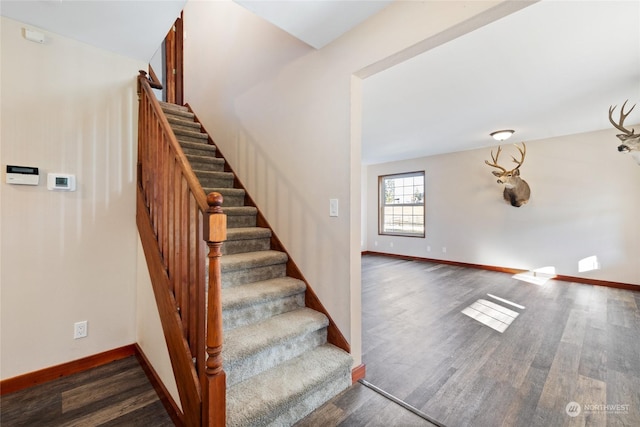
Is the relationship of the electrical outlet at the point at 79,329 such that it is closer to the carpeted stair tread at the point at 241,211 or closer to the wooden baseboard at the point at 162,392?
the wooden baseboard at the point at 162,392

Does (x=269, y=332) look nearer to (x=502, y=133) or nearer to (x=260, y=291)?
(x=260, y=291)

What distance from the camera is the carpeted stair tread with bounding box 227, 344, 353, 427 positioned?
1381 mm

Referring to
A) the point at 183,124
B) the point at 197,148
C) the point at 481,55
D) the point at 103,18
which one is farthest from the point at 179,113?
the point at 481,55

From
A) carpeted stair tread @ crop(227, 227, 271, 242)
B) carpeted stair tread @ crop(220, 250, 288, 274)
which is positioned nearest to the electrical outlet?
carpeted stair tread @ crop(220, 250, 288, 274)

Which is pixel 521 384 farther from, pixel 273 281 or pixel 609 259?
pixel 609 259

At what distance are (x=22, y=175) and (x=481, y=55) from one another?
3.67 metres

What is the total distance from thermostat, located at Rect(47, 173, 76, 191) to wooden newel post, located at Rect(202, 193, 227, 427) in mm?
1650

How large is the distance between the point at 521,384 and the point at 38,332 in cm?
343

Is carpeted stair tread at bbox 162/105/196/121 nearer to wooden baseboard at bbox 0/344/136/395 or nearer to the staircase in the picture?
the staircase

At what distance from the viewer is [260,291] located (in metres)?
2.02

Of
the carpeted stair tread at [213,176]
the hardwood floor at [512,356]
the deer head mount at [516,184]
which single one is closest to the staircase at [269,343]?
the hardwood floor at [512,356]

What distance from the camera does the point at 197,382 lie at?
1280 mm

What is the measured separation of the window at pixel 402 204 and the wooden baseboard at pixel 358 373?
5102mm

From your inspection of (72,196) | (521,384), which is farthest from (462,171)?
(72,196)
